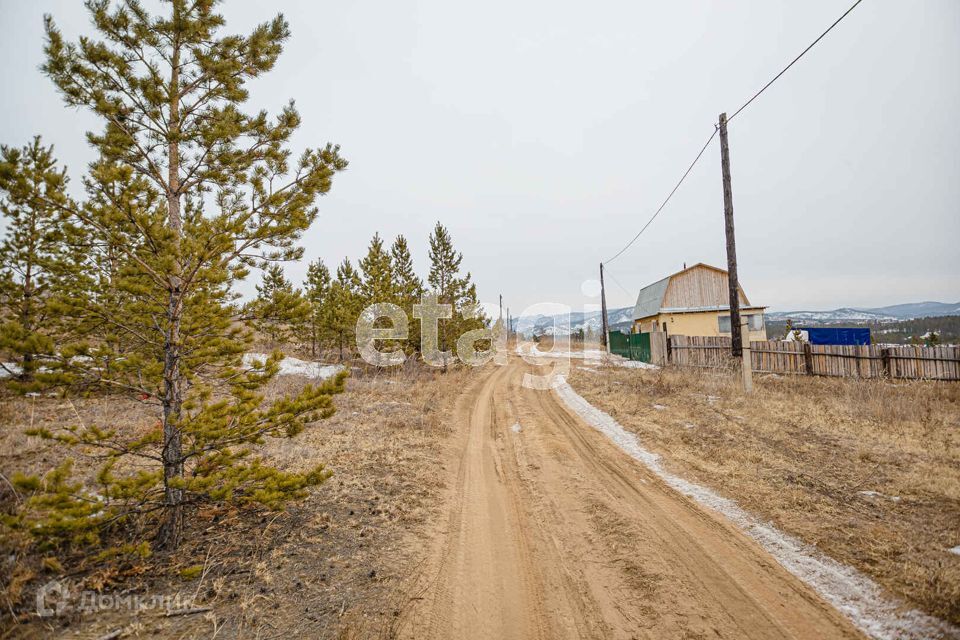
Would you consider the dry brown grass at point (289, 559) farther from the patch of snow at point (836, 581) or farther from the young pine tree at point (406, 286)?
the young pine tree at point (406, 286)

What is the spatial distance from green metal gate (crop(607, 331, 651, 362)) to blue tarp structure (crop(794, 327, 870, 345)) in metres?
9.44

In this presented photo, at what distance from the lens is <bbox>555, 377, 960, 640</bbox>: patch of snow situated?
10.3 feet

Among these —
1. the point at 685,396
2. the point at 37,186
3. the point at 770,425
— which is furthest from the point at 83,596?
the point at 685,396

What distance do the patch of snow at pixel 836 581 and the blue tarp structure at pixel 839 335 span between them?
84.6 feet

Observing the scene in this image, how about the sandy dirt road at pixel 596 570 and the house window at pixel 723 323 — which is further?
the house window at pixel 723 323

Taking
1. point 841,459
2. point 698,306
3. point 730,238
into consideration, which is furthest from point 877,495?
point 698,306

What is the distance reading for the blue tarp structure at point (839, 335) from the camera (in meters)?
24.9

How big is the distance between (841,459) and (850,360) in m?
11.6

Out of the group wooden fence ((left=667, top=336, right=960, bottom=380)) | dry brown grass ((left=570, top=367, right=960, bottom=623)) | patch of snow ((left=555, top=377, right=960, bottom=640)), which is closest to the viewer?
patch of snow ((left=555, top=377, right=960, bottom=640))

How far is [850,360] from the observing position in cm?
Answer: 1516

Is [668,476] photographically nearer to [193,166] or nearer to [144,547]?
[144,547]

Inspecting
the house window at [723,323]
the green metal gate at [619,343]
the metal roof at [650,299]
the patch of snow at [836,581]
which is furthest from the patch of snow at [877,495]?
the house window at [723,323]

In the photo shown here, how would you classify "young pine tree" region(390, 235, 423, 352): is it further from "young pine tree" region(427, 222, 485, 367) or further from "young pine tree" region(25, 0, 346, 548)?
"young pine tree" region(25, 0, 346, 548)

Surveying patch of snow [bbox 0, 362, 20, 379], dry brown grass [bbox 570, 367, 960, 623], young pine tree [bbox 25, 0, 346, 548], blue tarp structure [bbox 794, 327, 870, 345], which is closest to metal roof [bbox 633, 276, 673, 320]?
blue tarp structure [bbox 794, 327, 870, 345]
